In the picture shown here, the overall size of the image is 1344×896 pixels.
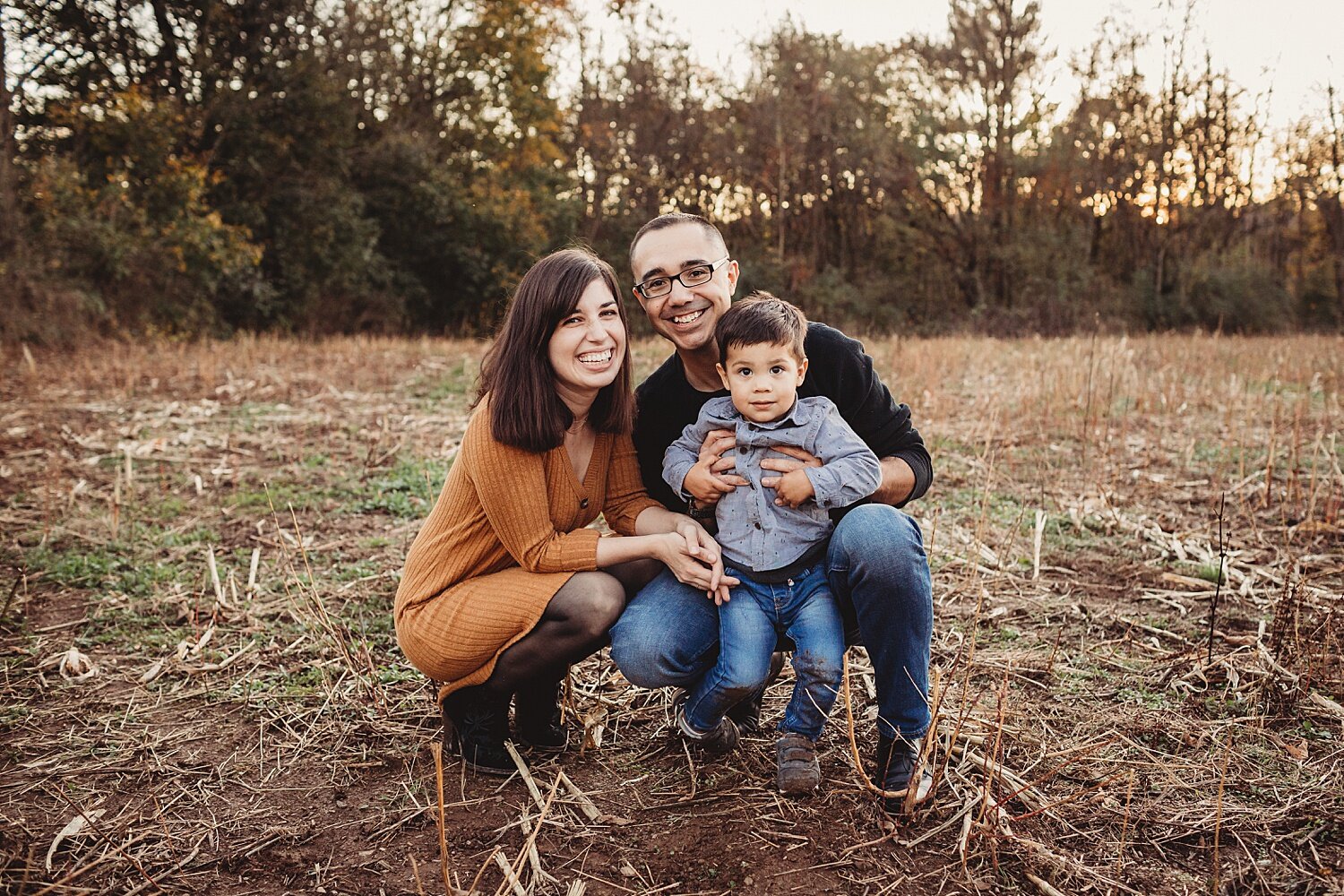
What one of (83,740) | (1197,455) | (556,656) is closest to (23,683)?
(83,740)

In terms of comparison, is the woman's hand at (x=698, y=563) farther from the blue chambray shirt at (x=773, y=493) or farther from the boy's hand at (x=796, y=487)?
the boy's hand at (x=796, y=487)

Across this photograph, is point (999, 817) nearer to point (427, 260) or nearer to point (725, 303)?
point (725, 303)

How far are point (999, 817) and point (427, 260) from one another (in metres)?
20.3

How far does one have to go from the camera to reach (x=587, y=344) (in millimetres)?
2668

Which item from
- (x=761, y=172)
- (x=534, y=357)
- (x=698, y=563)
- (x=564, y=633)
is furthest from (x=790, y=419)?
(x=761, y=172)

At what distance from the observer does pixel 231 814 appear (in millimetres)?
2549

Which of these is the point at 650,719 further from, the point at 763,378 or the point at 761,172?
the point at 761,172

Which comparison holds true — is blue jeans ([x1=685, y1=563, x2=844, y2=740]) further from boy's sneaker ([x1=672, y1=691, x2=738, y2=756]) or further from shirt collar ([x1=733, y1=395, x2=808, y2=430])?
shirt collar ([x1=733, y1=395, x2=808, y2=430])

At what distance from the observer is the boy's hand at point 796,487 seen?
8.28ft

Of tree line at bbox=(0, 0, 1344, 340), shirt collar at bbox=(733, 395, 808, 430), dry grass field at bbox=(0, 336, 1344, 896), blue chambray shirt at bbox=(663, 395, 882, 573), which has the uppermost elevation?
tree line at bbox=(0, 0, 1344, 340)

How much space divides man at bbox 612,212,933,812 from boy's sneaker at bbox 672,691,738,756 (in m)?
0.15

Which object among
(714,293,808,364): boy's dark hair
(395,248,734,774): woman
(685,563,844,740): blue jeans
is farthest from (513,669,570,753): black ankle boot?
(714,293,808,364): boy's dark hair

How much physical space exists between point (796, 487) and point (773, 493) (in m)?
0.12

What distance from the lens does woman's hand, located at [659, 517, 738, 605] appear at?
2574 millimetres
